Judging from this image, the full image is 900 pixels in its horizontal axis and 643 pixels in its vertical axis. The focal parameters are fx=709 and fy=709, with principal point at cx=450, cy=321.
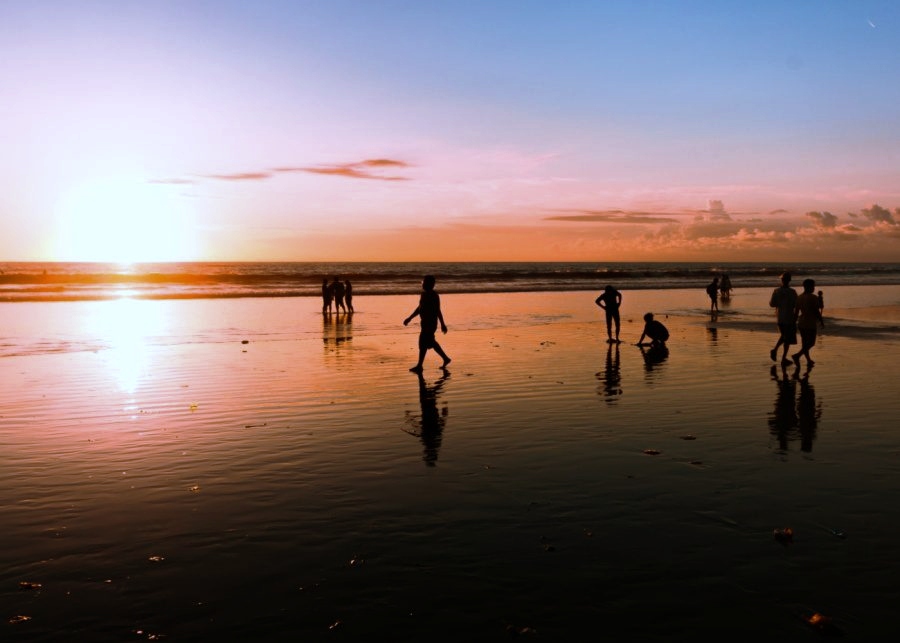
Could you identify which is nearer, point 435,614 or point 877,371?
point 435,614

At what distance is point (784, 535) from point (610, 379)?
29.6 ft

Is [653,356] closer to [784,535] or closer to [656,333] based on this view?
[656,333]

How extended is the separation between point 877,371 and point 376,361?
467 inches

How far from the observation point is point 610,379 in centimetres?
1511

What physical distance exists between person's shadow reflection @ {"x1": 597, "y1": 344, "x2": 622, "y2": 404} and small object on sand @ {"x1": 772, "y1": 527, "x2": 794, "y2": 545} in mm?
6206

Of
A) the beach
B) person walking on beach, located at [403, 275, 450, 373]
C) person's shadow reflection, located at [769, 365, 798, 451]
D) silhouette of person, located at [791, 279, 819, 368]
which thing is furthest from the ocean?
person's shadow reflection, located at [769, 365, 798, 451]

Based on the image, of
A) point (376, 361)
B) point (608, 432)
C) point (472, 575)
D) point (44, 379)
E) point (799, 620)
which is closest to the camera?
point (799, 620)

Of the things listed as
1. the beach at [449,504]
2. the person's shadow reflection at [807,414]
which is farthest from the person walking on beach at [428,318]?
the person's shadow reflection at [807,414]

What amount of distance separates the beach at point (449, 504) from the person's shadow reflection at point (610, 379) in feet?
0.39

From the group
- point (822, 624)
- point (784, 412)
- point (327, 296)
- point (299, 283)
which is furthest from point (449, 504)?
point (299, 283)

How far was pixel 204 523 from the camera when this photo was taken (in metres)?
6.58

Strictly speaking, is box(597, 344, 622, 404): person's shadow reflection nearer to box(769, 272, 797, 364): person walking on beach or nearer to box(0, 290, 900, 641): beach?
box(0, 290, 900, 641): beach

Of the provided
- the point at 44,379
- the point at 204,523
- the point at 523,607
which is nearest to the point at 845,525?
the point at 523,607

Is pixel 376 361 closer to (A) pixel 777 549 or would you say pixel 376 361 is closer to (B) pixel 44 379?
(B) pixel 44 379
